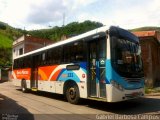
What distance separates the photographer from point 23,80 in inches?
836

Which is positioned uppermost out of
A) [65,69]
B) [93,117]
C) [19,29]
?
[19,29]

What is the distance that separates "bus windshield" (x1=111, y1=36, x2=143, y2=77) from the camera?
10.6 meters

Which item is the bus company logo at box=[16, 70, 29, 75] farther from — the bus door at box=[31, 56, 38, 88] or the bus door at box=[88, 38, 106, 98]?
the bus door at box=[88, 38, 106, 98]

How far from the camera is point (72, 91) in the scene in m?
13.1

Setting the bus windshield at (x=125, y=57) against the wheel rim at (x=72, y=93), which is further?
the wheel rim at (x=72, y=93)

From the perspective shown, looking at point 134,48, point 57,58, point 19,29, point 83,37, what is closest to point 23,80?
point 57,58

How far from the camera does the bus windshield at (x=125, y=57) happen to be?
10.6 metres

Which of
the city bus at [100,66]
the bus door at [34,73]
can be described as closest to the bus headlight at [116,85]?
the city bus at [100,66]

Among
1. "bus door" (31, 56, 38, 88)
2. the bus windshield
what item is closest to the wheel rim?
the bus windshield

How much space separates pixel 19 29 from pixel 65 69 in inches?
3959

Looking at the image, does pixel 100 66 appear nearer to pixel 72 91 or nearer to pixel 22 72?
pixel 72 91

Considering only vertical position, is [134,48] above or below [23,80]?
above

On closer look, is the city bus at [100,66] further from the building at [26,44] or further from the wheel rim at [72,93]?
the building at [26,44]

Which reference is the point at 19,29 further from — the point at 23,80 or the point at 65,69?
the point at 65,69
